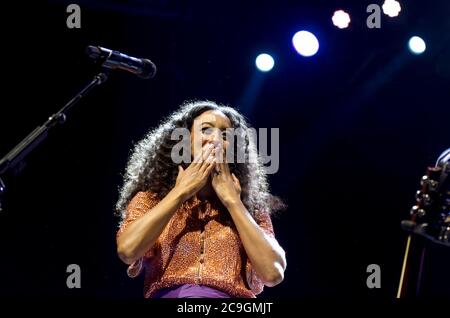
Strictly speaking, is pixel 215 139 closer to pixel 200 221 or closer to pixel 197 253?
pixel 200 221

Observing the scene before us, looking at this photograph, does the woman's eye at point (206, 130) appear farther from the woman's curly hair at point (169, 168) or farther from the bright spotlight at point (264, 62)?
the bright spotlight at point (264, 62)

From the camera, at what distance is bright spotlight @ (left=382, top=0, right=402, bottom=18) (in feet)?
14.9

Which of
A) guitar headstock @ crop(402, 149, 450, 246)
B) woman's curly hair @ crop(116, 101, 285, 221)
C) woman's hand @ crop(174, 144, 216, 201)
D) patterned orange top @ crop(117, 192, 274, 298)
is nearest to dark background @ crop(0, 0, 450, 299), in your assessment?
woman's curly hair @ crop(116, 101, 285, 221)

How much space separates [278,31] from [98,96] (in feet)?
4.53

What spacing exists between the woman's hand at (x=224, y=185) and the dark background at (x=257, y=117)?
163 centimetres

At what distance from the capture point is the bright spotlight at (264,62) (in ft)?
15.2

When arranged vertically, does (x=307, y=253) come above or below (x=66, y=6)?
below

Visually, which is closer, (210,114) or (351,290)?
(210,114)

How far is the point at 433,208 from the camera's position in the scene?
6.03 feet

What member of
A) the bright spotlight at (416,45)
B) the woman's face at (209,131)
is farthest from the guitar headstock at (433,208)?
the bright spotlight at (416,45)

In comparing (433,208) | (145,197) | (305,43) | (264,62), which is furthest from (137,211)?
(305,43)

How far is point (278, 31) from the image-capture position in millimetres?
4645
